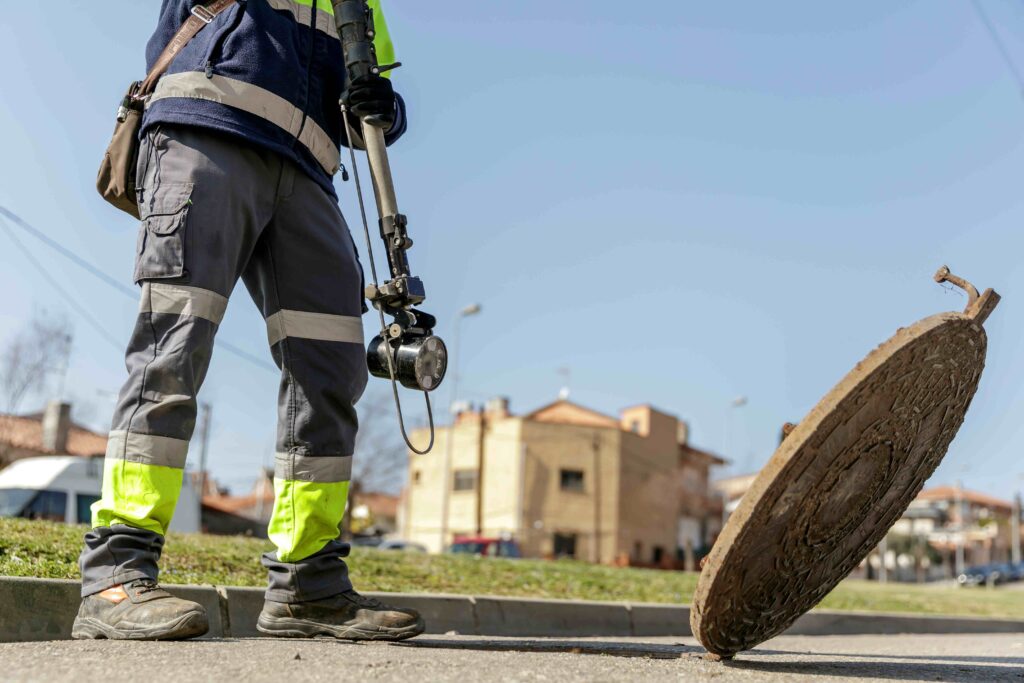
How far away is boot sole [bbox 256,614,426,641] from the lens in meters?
3.23

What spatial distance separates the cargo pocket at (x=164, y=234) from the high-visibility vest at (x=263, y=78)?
25 cm

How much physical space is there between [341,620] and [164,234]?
134 cm

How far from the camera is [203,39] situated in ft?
11.0

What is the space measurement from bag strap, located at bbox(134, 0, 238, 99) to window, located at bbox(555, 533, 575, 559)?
4913 centimetres

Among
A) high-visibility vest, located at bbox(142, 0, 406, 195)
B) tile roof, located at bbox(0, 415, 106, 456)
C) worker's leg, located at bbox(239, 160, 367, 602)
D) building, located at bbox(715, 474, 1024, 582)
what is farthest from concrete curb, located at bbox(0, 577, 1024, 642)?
building, located at bbox(715, 474, 1024, 582)

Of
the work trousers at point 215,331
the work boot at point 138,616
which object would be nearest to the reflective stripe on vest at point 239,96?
the work trousers at point 215,331

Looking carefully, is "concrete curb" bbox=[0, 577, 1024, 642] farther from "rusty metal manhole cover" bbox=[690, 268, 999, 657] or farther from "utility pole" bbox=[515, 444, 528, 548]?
"utility pole" bbox=[515, 444, 528, 548]

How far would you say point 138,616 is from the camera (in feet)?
9.29

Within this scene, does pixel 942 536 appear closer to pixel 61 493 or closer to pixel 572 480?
pixel 572 480

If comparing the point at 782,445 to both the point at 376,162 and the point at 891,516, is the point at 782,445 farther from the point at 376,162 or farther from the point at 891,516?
the point at 376,162

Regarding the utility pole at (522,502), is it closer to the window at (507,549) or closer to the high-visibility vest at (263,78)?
the window at (507,549)

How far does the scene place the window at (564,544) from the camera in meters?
51.4

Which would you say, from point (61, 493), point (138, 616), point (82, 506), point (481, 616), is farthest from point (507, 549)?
point (138, 616)

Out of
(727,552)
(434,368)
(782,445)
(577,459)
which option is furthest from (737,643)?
(577,459)
